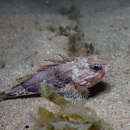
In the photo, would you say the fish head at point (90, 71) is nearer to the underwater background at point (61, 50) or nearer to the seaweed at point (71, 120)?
the underwater background at point (61, 50)

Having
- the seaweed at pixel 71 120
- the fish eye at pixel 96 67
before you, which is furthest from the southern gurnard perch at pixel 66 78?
the seaweed at pixel 71 120

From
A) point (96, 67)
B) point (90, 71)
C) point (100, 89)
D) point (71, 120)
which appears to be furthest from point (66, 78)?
point (71, 120)

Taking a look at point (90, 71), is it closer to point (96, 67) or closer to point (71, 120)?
point (96, 67)

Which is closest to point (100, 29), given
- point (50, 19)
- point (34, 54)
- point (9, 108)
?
point (50, 19)

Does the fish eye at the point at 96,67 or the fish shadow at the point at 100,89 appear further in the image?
the fish shadow at the point at 100,89

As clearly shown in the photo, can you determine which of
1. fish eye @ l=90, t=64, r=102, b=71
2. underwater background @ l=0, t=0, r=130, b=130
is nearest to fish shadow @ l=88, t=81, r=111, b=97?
underwater background @ l=0, t=0, r=130, b=130
